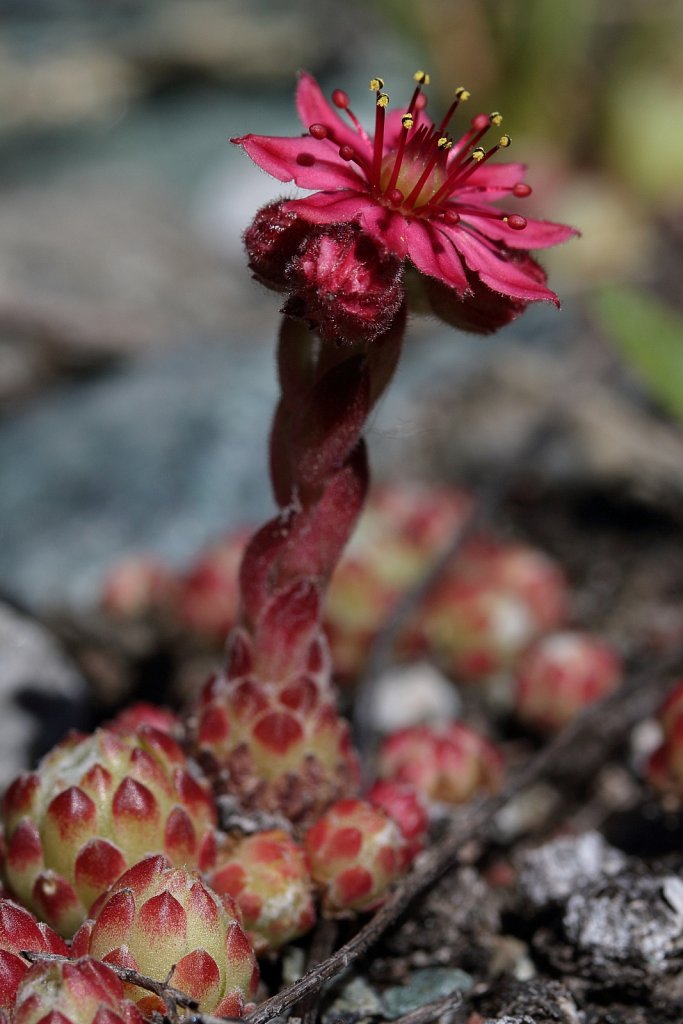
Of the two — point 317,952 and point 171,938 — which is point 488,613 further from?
point 171,938

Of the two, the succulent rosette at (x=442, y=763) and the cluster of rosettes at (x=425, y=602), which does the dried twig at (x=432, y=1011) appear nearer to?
the succulent rosette at (x=442, y=763)

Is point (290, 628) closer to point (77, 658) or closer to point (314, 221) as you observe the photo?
point (314, 221)

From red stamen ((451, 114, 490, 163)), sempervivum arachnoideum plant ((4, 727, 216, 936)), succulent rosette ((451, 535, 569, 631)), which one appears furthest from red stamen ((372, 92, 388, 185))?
succulent rosette ((451, 535, 569, 631))

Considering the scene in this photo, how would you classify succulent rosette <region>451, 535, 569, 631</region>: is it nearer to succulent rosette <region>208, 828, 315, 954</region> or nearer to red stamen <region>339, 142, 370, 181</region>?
succulent rosette <region>208, 828, 315, 954</region>

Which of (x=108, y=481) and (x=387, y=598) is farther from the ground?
(x=108, y=481)

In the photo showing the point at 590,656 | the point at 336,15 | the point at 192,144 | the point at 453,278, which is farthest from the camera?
the point at 336,15

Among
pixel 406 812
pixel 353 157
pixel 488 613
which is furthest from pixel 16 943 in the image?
pixel 488 613

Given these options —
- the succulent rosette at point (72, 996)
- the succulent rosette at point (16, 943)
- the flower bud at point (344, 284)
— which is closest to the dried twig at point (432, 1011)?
the succulent rosette at point (72, 996)

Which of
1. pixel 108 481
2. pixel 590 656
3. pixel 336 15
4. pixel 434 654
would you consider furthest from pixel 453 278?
pixel 336 15
